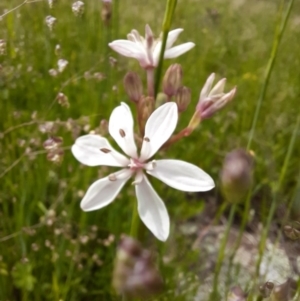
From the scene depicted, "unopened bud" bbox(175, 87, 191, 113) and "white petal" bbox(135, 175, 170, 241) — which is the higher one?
"unopened bud" bbox(175, 87, 191, 113)

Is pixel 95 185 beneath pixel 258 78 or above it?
above

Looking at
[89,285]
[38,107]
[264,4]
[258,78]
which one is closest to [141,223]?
[89,285]

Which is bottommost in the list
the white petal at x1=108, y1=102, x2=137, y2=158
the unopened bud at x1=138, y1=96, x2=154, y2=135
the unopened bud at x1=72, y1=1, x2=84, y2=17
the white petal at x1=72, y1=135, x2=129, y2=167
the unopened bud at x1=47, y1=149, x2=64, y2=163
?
the unopened bud at x1=47, y1=149, x2=64, y2=163

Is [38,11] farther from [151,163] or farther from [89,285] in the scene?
[151,163]

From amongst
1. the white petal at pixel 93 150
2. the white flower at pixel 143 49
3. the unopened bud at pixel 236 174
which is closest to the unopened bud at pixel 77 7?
the white flower at pixel 143 49

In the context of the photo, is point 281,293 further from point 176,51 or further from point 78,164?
point 78,164

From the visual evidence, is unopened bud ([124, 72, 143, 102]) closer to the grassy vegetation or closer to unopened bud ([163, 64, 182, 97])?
unopened bud ([163, 64, 182, 97])

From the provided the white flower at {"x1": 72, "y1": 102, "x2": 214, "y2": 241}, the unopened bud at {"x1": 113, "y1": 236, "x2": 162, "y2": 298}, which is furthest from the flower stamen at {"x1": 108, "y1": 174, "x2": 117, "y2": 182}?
the unopened bud at {"x1": 113, "y1": 236, "x2": 162, "y2": 298}

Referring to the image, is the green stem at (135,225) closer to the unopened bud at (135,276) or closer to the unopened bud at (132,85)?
the unopened bud at (132,85)
